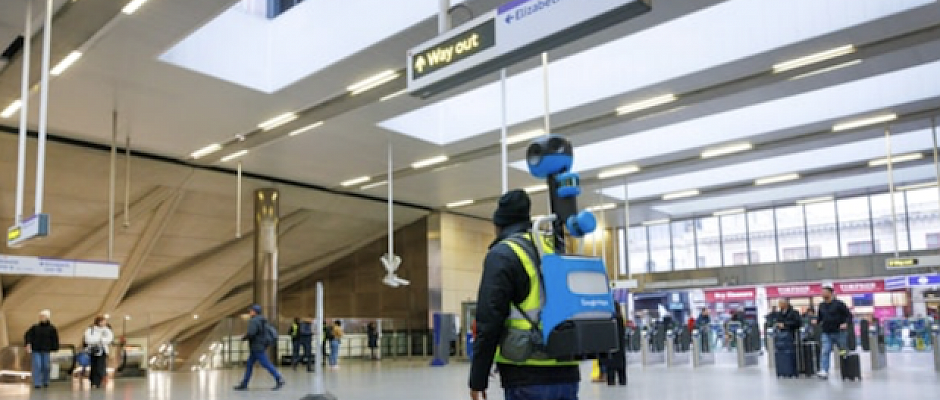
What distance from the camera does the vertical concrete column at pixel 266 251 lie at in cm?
2317

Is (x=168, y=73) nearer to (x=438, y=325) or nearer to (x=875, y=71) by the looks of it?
(x=875, y=71)

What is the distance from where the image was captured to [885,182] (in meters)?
26.3

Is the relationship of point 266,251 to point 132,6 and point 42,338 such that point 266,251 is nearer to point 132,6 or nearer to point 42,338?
point 42,338

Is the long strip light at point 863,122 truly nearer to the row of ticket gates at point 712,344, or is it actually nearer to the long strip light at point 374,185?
the row of ticket gates at point 712,344

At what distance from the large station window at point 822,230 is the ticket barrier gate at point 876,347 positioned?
38.8 feet

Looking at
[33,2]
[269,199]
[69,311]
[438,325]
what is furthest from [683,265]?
[33,2]

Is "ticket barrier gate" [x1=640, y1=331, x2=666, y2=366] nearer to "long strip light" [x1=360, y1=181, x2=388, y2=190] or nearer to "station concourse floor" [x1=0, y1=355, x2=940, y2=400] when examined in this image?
"station concourse floor" [x1=0, y1=355, x2=940, y2=400]

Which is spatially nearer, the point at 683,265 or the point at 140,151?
the point at 140,151

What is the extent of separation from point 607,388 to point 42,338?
11.0 m

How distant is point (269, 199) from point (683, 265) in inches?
712

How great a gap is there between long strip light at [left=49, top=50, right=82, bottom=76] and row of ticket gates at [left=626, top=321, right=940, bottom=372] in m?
15.4

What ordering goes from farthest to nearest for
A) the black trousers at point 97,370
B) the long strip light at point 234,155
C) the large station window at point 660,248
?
1. the large station window at point 660,248
2. the long strip light at point 234,155
3. the black trousers at point 97,370

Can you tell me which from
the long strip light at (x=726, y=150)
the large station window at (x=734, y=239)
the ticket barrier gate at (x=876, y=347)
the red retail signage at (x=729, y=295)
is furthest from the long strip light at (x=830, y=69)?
the red retail signage at (x=729, y=295)

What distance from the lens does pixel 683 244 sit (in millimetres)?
32844
